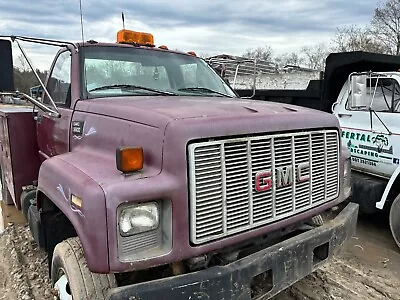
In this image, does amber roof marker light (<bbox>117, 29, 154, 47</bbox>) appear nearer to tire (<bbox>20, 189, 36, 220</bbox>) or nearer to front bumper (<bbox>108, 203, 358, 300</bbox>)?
tire (<bbox>20, 189, 36, 220</bbox>)

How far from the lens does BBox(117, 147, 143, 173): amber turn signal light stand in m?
2.19

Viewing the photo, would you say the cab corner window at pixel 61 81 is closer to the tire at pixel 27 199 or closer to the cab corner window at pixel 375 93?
the tire at pixel 27 199

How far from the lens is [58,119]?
139 inches

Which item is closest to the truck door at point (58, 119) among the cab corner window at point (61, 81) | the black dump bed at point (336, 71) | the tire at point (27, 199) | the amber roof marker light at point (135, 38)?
the cab corner window at point (61, 81)

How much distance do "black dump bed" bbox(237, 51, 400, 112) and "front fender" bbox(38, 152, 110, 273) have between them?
14.9 feet

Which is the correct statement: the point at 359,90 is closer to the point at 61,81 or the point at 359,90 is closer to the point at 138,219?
the point at 61,81

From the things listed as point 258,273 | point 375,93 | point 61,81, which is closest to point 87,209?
point 258,273

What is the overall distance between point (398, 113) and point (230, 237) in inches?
142

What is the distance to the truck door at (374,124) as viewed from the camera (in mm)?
4980

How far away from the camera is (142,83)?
3514 millimetres

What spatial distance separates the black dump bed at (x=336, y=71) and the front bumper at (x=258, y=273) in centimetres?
339

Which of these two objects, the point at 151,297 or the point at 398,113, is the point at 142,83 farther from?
the point at 398,113

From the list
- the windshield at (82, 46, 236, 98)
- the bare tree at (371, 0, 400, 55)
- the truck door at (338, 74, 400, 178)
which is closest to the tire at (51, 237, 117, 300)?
the windshield at (82, 46, 236, 98)

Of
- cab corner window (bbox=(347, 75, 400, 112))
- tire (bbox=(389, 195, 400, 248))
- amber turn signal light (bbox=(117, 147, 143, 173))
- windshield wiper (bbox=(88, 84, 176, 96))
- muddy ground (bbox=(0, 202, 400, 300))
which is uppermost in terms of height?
windshield wiper (bbox=(88, 84, 176, 96))
